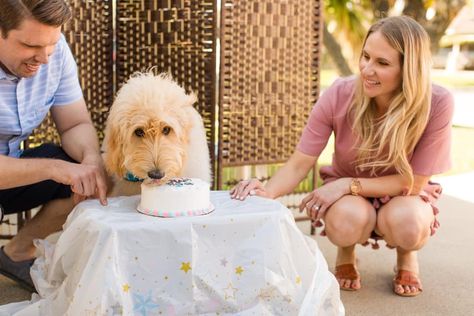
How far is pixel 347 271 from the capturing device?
9.63ft

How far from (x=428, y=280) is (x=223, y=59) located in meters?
1.54

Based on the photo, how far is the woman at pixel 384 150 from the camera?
266cm

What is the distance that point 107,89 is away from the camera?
3.69 m

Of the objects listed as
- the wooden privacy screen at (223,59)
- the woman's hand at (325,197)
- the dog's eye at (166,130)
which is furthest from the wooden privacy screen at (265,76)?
the dog's eye at (166,130)

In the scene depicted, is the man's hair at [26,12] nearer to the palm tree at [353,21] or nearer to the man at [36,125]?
the man at [36,125]

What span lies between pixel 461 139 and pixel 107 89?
556 centimetres

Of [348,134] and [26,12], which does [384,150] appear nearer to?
[348,134]

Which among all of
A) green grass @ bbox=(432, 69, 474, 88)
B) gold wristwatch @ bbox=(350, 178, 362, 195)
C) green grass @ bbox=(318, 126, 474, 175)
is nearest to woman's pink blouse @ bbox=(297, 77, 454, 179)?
gold wristwatch @ bbox=(350, 178, 362, 195)

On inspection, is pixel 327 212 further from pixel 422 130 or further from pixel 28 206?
pixel 28 206

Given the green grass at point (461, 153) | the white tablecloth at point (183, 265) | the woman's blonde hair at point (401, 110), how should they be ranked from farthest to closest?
the green grass at point (461, 153) → the woman's blonde hair at point (401, 110) → the white tablecloth at point (183, 265)

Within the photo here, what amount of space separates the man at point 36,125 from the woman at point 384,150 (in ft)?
2.52

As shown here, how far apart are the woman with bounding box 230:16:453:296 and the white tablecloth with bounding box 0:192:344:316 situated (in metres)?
0.46

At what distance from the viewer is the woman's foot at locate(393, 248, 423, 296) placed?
2834mm

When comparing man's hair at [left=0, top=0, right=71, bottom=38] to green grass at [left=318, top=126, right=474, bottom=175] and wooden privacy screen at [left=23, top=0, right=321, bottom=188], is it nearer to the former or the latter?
wooden privacy screen at [left=23, top=0, right=321, bottom=188]
